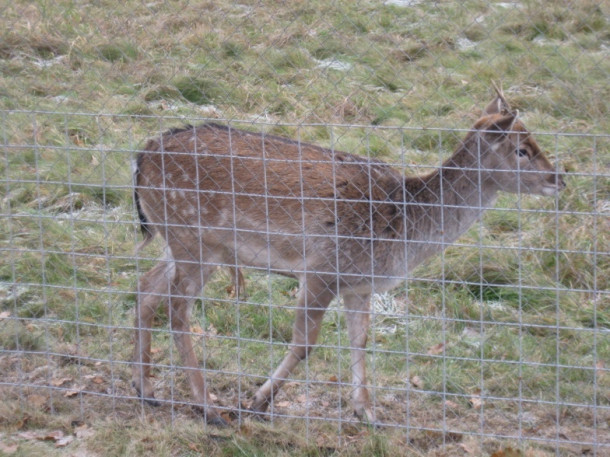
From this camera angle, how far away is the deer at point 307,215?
195 inches

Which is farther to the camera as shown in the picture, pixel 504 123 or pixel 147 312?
pixel 147 312

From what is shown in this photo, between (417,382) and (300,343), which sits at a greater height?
(300,343)

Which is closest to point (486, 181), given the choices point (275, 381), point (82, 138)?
point (275, 381)

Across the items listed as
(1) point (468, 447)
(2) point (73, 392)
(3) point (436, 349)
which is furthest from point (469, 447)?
(2) point (73, 392)

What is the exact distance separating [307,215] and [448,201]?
0.78 m

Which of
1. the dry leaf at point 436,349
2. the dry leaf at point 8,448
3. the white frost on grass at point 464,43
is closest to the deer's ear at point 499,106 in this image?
the dry leaf at point 436,349

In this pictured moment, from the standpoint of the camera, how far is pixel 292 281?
6305 mm

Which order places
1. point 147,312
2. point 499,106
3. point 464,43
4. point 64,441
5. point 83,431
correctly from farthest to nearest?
1. point 464,43
2. point 147,312
3. point 499,106
4. point 83,431
5. point 64,441

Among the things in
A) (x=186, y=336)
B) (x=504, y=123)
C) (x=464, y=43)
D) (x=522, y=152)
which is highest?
(x=464, y=43)

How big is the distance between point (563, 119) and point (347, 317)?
327 cm

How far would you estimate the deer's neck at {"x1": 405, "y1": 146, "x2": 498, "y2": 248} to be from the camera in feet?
16.7

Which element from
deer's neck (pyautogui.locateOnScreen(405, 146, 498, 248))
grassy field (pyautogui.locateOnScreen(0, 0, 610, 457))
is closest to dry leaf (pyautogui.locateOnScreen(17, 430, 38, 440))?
grassy field (pyautogui.locateOnScreen(0, 0, 610, 457))

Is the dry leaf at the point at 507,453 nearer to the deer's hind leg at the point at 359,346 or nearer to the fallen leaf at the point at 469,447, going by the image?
the fallen leaf at the point at 469,447

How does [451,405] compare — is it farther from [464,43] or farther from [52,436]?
[464,43]
